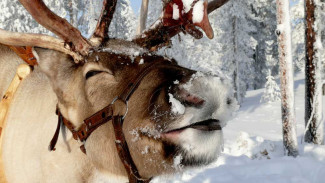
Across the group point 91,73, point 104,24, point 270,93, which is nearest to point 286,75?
point 104,24

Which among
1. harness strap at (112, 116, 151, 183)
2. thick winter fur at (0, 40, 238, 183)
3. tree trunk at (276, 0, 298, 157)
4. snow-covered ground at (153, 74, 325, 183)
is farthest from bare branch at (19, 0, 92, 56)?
tree trunk at (276, 0, 298, 157)

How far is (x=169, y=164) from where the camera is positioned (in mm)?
1899

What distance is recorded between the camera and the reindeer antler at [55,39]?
2.12 metres

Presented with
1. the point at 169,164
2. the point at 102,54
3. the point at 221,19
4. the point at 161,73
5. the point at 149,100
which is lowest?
the point at 169,164

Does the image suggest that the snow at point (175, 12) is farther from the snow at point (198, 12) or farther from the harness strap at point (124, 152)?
the harness strap at point (124, 152)

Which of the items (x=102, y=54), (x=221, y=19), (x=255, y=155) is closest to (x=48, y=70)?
(x=102, y=54)

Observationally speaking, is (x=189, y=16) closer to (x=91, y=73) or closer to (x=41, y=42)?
(x=91, y=73)

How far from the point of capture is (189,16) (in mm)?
2451

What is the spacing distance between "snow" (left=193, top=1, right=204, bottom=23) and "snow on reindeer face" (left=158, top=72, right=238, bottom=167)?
2.14 feet

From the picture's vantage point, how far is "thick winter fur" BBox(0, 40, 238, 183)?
1.85 meters

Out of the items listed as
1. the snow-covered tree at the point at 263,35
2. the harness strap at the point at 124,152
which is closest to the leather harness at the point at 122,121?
the harness strap at the point at 124,152

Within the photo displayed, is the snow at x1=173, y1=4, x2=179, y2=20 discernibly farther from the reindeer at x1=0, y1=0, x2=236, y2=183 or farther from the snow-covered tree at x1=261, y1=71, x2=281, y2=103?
the snow-covered tree at x1=261, y1=71, x2=281, y2=103

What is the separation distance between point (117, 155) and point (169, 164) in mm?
392

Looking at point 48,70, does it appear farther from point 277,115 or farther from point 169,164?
point 277,115
